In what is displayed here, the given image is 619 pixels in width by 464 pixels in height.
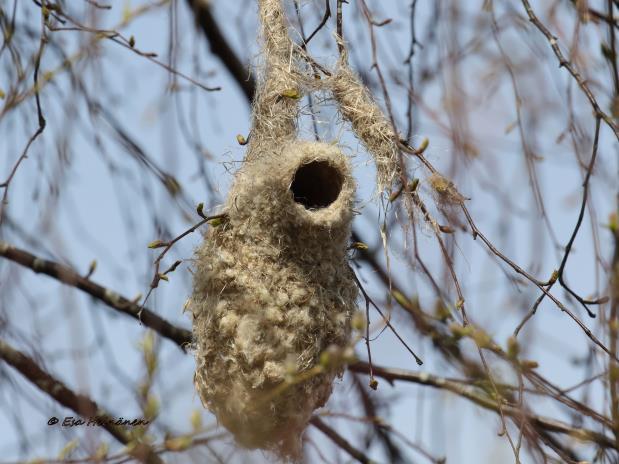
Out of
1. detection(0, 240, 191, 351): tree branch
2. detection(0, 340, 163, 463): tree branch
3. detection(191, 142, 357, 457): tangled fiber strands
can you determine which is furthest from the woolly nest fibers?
detection(0, 240, 191, 351): tree branch

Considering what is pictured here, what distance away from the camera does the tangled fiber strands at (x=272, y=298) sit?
268 cm

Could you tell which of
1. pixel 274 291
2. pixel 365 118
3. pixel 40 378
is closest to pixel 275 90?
pixel 365 118

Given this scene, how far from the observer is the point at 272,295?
2.71 m

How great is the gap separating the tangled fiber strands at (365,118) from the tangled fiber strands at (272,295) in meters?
0.14

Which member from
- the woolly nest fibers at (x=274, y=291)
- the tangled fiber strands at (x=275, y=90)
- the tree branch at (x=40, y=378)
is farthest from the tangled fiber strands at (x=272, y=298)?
the tree branch at (x=40, y=378)

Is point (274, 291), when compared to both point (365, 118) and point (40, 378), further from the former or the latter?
point (40, 378)

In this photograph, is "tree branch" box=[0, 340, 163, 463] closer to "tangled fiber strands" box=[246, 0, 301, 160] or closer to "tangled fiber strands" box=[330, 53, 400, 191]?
"tangled fiber strands" box=[246, 0, 301, 160]

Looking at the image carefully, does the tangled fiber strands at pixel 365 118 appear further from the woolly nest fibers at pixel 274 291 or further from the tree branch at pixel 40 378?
the tree branch at pixel 40 378

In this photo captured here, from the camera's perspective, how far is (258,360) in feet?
8.73

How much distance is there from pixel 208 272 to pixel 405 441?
101 centimetres

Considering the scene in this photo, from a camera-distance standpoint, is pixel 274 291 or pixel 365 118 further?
pixel 365 118

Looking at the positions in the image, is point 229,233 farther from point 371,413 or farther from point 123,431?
point 371,413

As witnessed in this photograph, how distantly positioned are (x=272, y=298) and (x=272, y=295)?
0.4 inches

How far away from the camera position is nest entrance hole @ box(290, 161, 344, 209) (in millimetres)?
2859
